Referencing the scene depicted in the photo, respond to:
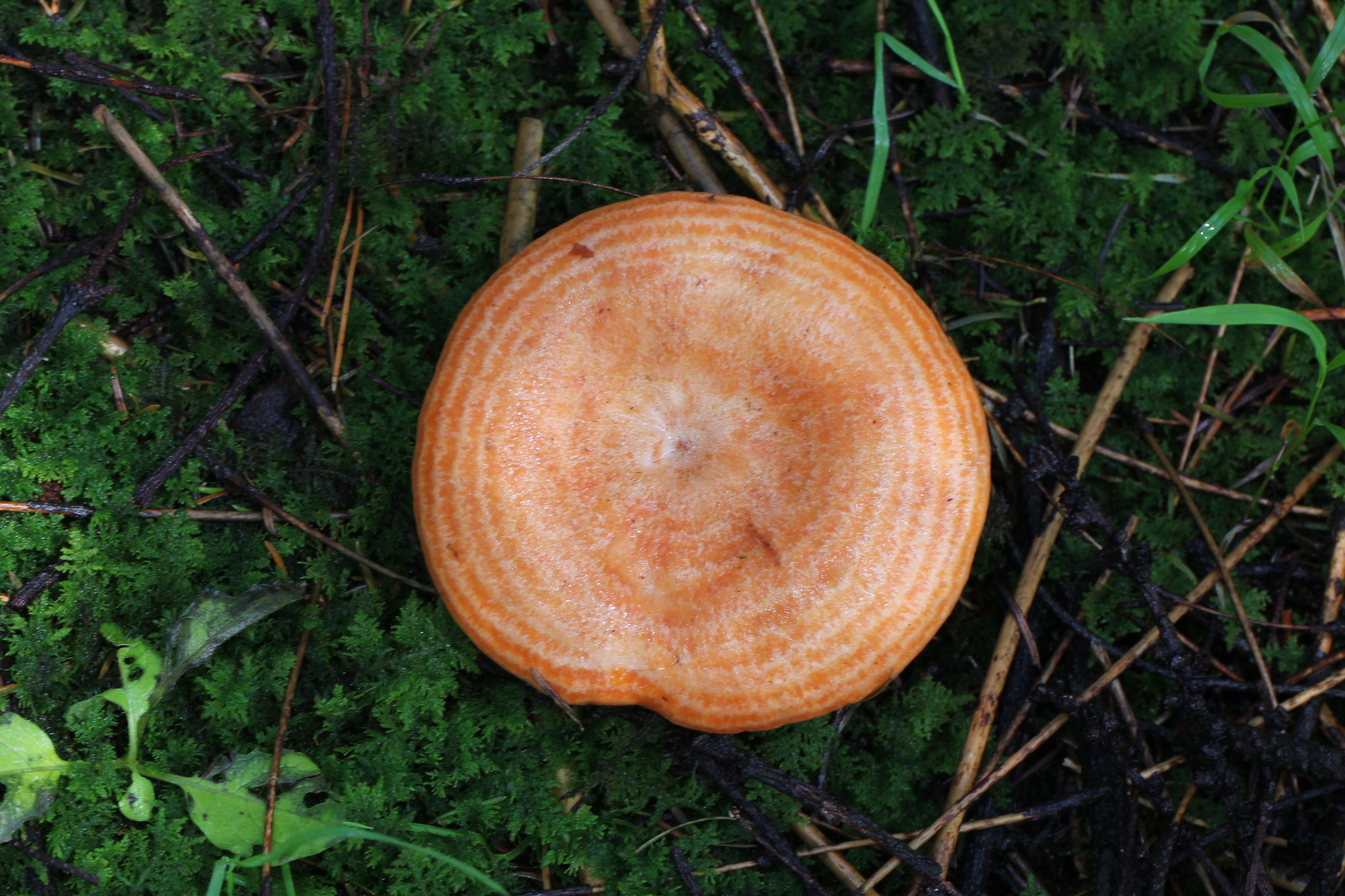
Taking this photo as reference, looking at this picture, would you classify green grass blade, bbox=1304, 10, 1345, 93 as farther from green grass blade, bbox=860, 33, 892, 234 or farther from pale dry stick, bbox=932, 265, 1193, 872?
green grass blade, bbox=860, 33, 892, 234

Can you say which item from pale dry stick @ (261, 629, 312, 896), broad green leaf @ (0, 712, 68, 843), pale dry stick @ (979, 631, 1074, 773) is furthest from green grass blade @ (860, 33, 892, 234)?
broad green leaf @ (0, 712, 68, 843)

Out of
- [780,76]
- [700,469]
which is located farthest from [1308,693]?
[780,76]

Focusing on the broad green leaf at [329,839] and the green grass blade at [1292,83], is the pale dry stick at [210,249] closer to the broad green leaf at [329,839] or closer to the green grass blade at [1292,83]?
the broad green leaf at [329,839]

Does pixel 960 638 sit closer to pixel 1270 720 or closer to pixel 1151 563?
pixel 1151 563

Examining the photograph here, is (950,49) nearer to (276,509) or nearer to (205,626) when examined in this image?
(276,509)

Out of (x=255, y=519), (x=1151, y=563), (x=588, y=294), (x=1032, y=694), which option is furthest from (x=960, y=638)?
(x=255, y=519)

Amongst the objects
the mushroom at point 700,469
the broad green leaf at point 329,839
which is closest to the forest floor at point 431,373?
the broad green leaf at point 329,839
